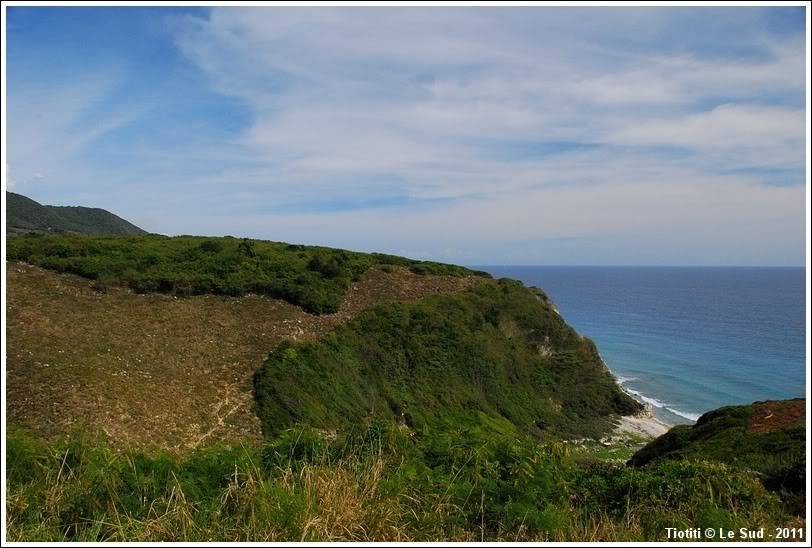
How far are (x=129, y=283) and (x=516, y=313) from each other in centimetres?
1982

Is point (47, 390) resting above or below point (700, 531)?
below

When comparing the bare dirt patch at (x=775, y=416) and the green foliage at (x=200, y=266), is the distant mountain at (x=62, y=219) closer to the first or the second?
the green foliage at (x=200, y=266)

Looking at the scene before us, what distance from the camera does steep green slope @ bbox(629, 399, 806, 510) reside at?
24.4 feet

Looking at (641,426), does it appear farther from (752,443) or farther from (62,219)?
(62,219)

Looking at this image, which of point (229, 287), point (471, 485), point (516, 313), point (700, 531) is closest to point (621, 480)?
point (700, 531)

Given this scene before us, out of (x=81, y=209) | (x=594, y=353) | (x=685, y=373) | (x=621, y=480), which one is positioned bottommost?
(x=685, y=373)

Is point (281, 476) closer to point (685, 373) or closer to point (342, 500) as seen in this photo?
point (342, 500)

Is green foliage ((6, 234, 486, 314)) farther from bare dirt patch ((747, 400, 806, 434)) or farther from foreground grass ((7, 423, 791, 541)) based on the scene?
foreground grass ((7, 423, 791, 541))

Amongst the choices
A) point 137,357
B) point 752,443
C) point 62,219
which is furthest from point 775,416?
point 62,219

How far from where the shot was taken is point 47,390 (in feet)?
44.2

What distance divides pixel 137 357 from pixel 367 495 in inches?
535

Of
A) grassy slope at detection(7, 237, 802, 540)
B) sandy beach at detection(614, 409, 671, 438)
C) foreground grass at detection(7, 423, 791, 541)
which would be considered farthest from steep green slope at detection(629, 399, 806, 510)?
sandy beach at detection(614, 409, 671, 438)

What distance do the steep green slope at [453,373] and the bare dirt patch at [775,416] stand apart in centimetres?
851

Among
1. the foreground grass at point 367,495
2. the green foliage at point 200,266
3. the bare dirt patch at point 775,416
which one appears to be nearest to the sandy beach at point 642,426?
the bare dirt patch at point 775,416
